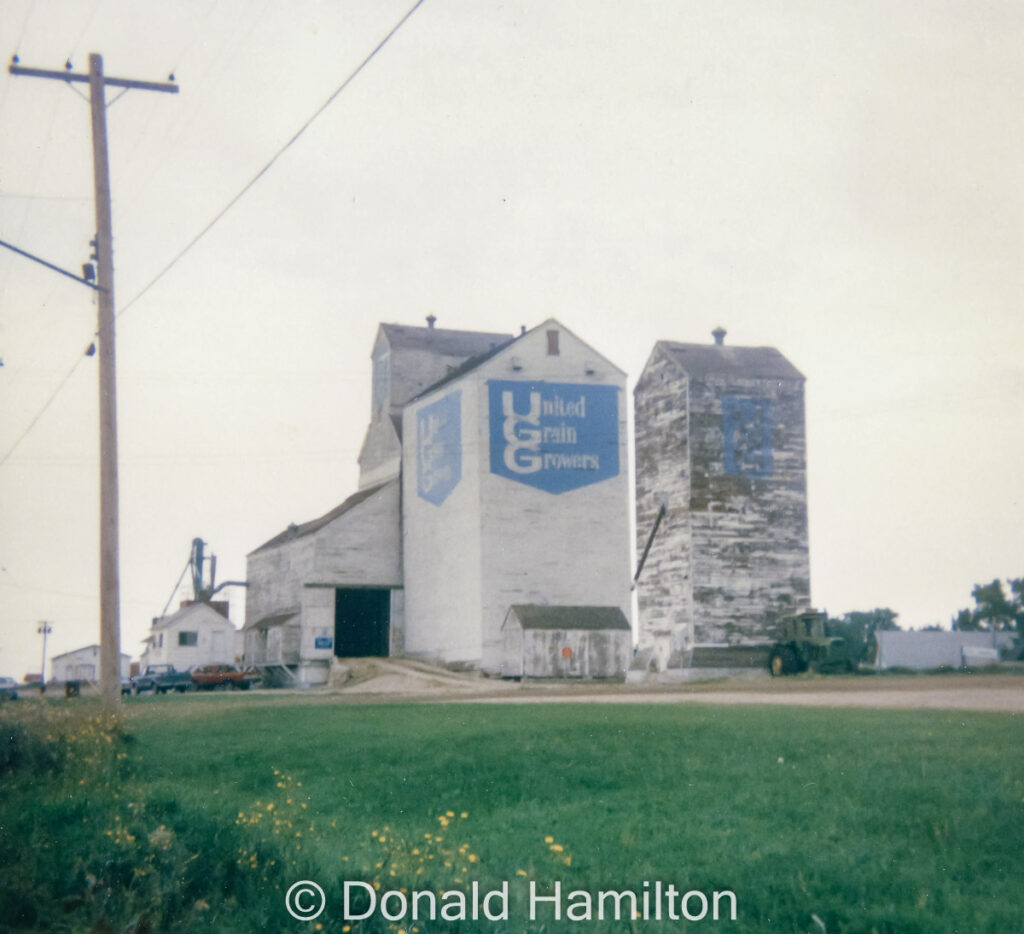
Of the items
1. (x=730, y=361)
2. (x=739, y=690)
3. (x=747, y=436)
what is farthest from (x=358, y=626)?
(x=739, y=690)

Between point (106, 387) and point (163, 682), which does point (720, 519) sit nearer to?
point (106, 387)

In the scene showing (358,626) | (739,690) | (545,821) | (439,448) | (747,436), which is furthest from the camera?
(358,626)

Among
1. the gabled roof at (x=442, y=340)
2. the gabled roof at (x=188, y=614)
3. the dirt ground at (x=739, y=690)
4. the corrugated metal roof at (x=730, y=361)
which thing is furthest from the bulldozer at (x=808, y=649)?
the gabled roof at (x=188, y=614)

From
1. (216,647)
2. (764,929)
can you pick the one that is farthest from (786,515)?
(216,647)

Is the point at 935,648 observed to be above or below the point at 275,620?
below

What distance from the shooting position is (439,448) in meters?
53.2

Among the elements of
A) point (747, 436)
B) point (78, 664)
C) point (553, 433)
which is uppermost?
point (553, 433)

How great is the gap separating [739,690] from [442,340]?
34.4 metres

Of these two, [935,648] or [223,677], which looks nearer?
[935,648]

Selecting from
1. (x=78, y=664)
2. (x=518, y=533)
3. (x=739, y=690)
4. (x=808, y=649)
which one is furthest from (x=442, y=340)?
(x=78, y=664)

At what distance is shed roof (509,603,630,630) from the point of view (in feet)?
156

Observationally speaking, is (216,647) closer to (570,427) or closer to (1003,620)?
(570,427)

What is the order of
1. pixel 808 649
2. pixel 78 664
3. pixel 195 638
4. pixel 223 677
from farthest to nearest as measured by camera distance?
pixel 78 664, pixel 195 638, pixel 223 677, pixel 808 649

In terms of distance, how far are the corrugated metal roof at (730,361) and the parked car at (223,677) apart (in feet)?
94.6
